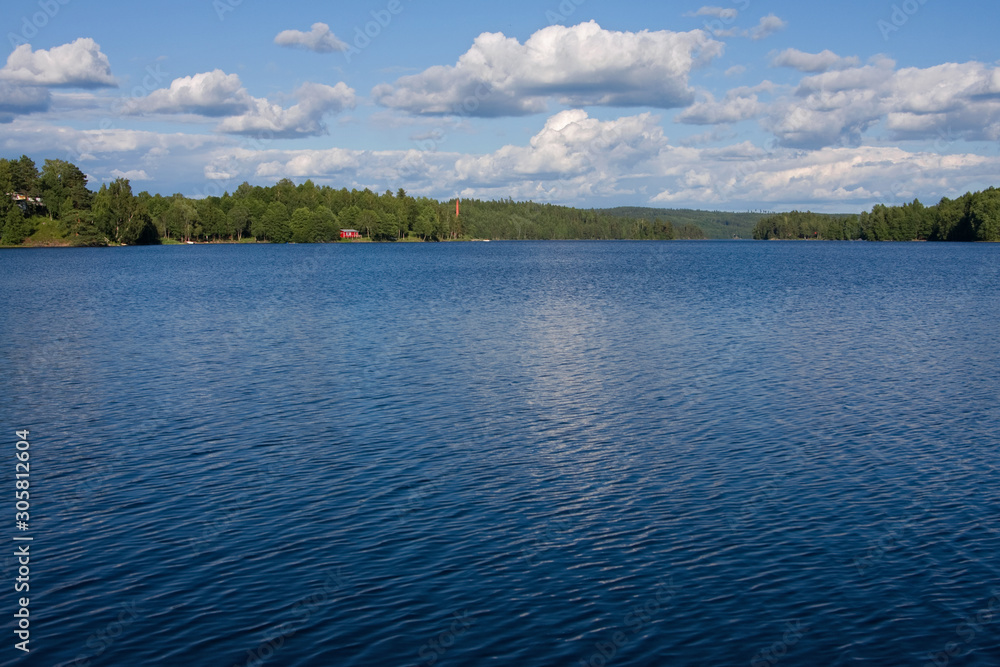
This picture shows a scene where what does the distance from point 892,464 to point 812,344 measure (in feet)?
78.7

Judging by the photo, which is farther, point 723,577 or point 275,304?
point 275,304

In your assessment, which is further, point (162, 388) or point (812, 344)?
point (812, 344)

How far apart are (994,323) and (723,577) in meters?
49.7

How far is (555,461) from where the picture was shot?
23578mm

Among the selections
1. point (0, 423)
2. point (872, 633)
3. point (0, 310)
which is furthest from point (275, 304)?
point (872, 633)

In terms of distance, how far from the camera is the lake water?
13992 millimetres

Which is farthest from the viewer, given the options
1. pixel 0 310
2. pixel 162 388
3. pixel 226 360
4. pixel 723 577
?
pixel 0 310

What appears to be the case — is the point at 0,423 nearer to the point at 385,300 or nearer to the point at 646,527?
the point at 646,527

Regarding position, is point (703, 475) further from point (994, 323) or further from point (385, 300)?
point (385, 300)

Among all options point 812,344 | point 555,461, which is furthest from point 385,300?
point 555,461

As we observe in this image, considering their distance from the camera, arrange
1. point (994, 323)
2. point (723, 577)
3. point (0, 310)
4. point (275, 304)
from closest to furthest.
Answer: point (723, 577)
point (994, 323)
point (0, 310)
point (275, 304)

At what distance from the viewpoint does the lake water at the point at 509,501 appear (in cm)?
1399

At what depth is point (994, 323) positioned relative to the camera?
5584cm

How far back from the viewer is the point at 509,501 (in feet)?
66.5
